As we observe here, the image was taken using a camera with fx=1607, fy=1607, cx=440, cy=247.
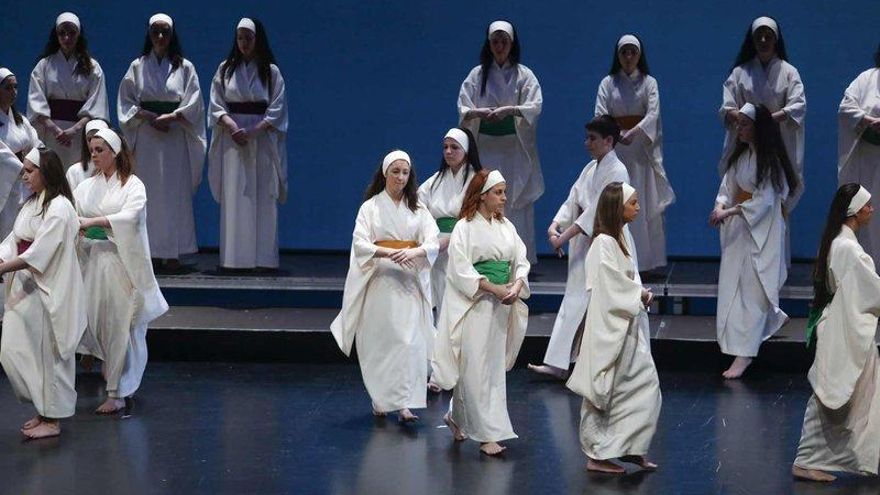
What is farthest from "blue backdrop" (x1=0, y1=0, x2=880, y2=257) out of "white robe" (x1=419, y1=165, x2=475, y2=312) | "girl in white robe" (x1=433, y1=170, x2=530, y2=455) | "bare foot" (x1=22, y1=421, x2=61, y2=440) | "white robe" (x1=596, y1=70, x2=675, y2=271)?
"bare foot" (x1=22, y1=421, x2=61, y2=440)

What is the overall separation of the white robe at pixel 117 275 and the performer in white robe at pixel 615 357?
109 inches

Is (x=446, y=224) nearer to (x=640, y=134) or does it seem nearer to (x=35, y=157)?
(x=640, y=134)

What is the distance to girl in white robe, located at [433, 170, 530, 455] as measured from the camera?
821 cm

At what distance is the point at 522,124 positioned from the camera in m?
11.5

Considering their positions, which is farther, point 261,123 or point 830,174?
point 830,174

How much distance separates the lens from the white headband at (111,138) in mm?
9039

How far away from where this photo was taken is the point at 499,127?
1154 cm

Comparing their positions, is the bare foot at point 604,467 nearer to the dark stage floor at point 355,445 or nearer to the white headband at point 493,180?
the dark stage floor at point 355,445

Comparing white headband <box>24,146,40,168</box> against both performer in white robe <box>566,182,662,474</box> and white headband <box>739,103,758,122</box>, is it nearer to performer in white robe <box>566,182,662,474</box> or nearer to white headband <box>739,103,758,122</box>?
performer in white robe <box>566,182,662,474</box>

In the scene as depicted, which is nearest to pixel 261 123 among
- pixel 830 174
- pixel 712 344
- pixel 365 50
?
pixel 365 50

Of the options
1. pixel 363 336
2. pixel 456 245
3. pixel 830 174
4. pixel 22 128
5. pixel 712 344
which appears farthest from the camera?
pixel 830 174

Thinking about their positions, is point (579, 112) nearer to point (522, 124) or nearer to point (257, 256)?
point (522, 124)

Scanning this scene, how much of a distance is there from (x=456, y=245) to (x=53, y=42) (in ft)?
15.9

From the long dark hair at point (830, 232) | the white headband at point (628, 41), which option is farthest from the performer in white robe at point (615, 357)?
the white headband at point (628, 41)
